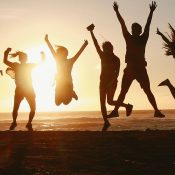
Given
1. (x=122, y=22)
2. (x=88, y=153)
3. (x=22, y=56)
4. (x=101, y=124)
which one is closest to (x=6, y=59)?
(x=22, y=56)

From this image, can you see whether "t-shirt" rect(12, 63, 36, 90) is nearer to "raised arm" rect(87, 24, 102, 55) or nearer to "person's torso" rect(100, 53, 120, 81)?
"raised arm" rect(87, 24, 102, 55)

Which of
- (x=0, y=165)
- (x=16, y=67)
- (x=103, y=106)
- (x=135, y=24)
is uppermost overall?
(x=135, y=24)

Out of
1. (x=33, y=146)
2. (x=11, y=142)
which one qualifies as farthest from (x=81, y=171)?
(x=11, y=142)

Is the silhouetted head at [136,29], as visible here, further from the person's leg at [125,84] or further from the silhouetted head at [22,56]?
the silhouetted head at [22,56]

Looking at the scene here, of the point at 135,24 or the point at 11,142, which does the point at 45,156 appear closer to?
the point at 11,142

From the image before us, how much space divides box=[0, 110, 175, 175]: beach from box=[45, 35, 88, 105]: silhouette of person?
129cm

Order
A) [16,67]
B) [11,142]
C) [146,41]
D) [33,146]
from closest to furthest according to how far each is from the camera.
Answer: [33,146]
[11,142]
[146,41]
[16,67]

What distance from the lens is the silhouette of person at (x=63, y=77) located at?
41.0 ft

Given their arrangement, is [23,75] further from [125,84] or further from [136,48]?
[136,48]

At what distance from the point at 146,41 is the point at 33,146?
12.5ft

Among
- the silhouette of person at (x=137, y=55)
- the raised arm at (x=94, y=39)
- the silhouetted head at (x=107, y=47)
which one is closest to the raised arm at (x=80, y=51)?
the raised arm at (x=94, y=39)

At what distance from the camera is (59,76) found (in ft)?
41.0

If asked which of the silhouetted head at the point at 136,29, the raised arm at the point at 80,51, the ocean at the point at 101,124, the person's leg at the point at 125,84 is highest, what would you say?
the silhouetted head at the point at 136,29

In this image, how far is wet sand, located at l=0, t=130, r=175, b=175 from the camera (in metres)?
7.45
